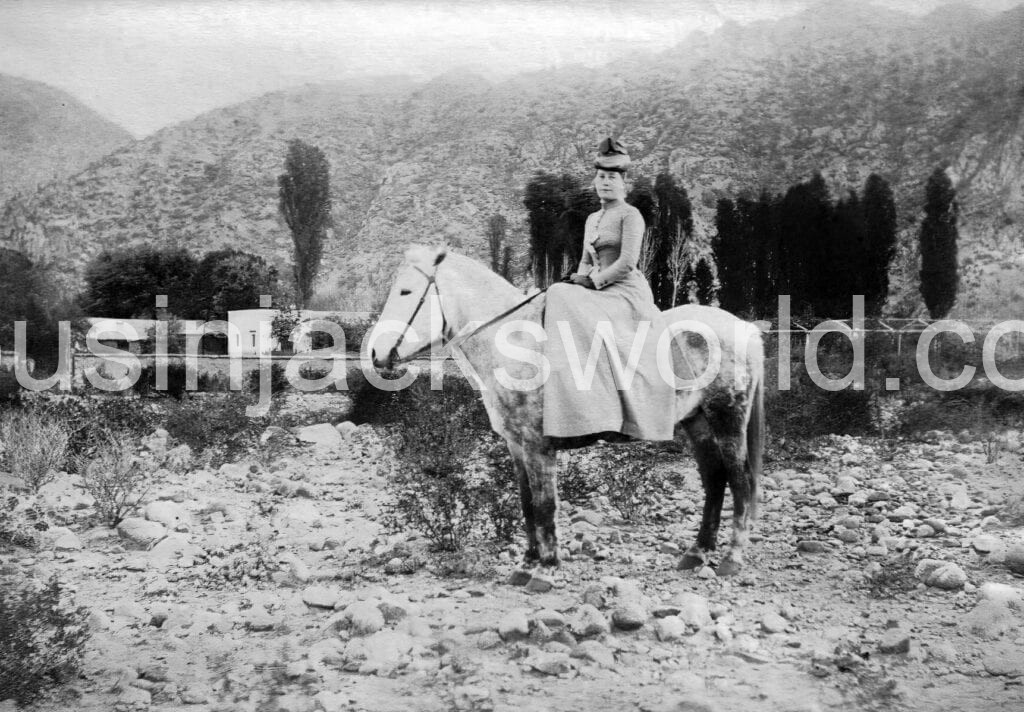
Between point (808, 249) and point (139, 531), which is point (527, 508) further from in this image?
point (808, 249)

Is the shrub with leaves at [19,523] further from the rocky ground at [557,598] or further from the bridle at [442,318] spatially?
the bridle at [442,318]

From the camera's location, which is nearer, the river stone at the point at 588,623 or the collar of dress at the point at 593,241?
the river stone at the point at 588,623

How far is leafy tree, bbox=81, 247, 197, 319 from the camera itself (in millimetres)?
4234

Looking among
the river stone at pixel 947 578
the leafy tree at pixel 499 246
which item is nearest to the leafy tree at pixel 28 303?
the leafy tree at pixel 499 246

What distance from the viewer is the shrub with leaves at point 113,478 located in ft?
13.4

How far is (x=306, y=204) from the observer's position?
4383 mm

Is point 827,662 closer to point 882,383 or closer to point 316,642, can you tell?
point 882,383

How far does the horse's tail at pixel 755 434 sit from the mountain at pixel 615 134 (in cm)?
109

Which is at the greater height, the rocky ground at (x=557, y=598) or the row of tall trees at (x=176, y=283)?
the row of tall trees at (x=176, y=283)

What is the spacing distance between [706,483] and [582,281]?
1.48 meters

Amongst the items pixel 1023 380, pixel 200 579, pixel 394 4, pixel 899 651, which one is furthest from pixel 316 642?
pixel 1023 380

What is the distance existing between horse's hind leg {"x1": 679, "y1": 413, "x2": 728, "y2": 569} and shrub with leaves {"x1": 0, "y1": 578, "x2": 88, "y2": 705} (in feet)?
11.0

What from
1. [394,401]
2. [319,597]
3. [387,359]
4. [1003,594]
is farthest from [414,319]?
[1003,594]

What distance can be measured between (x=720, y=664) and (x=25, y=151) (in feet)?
17.1
